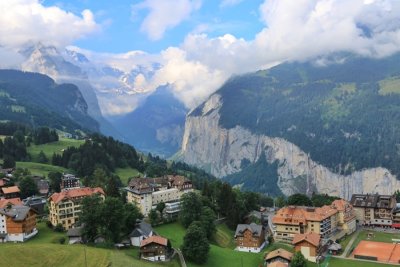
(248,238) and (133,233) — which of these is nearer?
(133,233)

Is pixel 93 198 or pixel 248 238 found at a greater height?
pixel 93 198

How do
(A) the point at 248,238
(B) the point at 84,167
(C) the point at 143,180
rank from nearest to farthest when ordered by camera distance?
1. (A) the point at 248,238
2. (C) the point at 143,180
3. (B) the point at 84,167

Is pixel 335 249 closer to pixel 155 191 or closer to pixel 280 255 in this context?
pixel 280 255

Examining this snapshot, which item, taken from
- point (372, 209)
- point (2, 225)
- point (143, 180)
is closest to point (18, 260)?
point (2, 225)

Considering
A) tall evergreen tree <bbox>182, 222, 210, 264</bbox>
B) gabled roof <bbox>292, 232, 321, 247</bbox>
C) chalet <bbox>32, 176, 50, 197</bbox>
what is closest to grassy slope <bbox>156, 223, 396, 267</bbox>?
tall evergreen tree <bbox>182, 222, 210, 264</bbox>

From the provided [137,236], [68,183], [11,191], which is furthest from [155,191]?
[137,236]

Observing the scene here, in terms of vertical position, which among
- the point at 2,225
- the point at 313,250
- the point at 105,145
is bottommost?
the point at 313,250

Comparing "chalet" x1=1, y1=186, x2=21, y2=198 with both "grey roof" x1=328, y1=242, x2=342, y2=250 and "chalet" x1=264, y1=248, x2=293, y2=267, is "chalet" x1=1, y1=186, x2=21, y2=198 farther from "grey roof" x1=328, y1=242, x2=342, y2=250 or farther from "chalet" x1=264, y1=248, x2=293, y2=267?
"grey roof" x1=328, y1=242, x2=342, y2=250

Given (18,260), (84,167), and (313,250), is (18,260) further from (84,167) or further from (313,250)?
(84,167)
